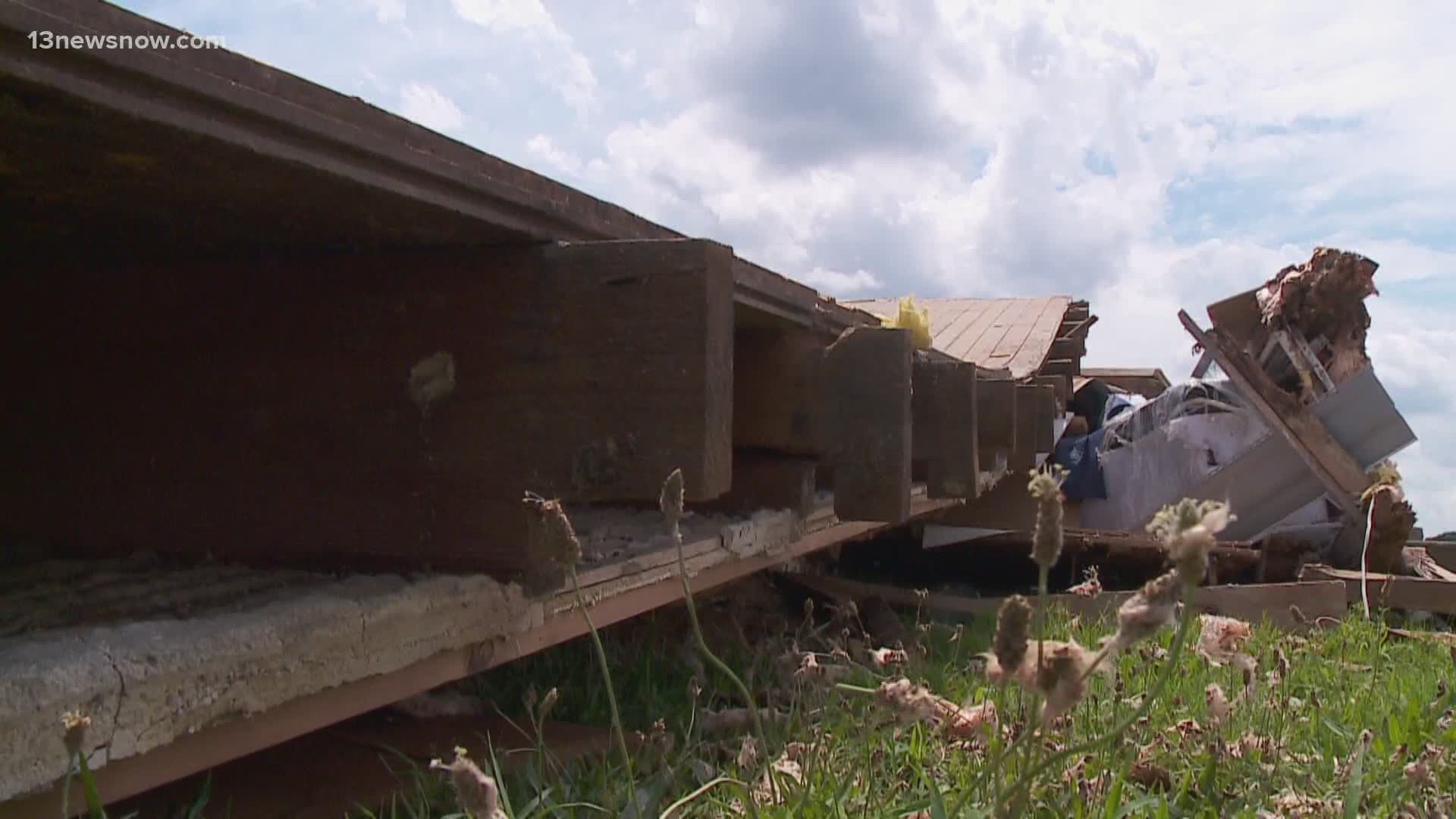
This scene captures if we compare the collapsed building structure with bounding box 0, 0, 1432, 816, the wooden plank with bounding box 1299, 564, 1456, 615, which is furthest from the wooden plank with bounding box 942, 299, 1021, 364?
the collapsed building structure with bounding box 0, 0, 1432, 816

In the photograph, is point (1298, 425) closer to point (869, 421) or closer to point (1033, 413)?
point (1033, 413)

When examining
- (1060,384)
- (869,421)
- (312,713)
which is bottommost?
(312,713)

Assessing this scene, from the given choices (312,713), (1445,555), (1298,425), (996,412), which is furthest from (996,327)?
(312,713)

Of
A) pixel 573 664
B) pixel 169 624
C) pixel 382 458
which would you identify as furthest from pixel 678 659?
pixel 169 624

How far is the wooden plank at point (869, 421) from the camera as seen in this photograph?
2369mm

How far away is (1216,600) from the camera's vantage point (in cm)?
504

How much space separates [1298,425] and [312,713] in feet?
25.1

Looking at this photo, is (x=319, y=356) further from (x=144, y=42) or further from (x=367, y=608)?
(x=144, y=42)

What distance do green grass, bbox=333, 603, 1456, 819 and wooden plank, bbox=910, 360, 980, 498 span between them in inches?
21.3

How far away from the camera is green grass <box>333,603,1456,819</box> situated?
191cm

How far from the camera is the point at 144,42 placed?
129cm

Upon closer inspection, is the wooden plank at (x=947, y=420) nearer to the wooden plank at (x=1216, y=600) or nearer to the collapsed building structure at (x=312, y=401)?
the collapsed building structure at (x=312, y=401)

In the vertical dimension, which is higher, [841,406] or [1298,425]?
[1298,425]

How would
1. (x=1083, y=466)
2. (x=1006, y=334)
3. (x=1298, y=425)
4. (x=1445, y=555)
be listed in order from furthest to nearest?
(x=1083, y=466) → (x=1445, y=555) → (x=1298, y=425) → (x=1006, y=334)
